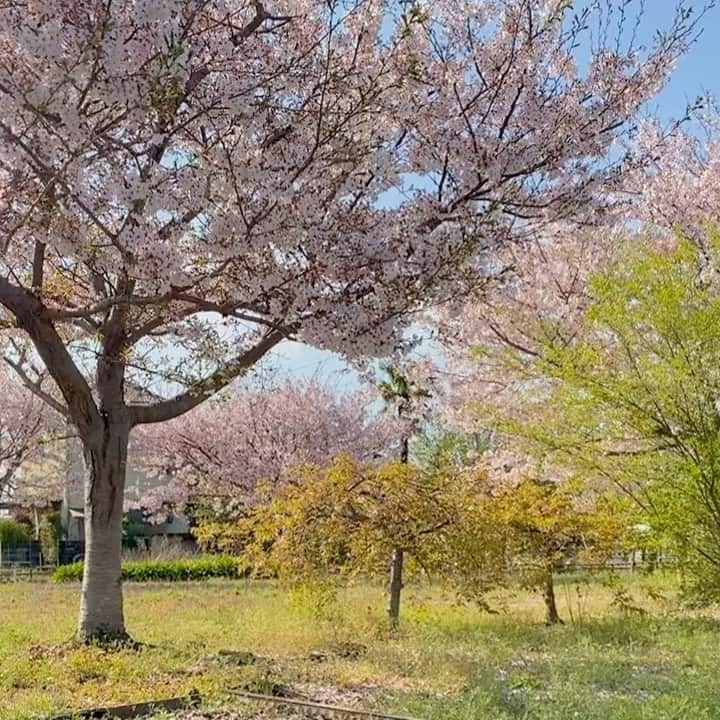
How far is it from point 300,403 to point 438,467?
37.7 feet

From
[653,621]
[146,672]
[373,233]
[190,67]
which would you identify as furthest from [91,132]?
[653,621]

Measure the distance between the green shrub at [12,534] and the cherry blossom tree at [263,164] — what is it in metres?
23.4

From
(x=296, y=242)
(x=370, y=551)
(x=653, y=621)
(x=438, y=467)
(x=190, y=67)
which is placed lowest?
(x=653, y=621)

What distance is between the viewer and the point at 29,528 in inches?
1205

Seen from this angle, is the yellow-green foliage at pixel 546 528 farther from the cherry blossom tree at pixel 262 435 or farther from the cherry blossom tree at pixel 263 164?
the cherry blossom tree at pixel 262 435

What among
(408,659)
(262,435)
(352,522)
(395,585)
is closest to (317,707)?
(408,659)

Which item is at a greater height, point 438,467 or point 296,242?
point 296,242

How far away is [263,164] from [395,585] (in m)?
6.40

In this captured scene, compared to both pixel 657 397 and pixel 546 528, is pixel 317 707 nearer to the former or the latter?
pixel 657 397

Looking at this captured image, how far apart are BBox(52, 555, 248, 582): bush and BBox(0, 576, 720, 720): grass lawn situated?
302 inches

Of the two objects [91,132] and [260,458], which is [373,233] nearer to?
[91,132]

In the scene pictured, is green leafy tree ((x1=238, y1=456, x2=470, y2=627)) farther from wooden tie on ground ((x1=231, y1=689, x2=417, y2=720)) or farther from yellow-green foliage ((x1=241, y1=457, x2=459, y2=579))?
wooden tie on ground ((x1=231, y1=689, x2=417, y2=720))

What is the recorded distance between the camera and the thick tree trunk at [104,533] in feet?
26.3

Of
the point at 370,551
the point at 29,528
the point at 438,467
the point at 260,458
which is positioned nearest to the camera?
the point at 370,551
